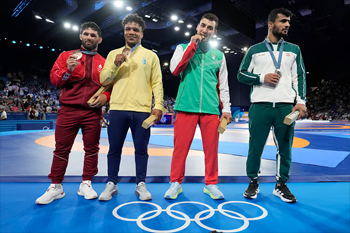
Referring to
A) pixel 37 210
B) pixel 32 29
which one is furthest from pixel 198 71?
pixel 32 29

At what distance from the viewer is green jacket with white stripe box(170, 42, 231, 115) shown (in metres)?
2.26

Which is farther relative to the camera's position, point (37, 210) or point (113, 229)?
point (37, 210)

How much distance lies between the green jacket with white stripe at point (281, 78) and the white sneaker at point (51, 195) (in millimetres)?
2208

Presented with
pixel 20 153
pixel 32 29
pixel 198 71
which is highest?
pixel 32 29

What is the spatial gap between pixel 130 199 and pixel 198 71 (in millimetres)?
1493

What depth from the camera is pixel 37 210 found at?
187 cm

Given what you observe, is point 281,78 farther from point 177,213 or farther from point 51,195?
point 51,195

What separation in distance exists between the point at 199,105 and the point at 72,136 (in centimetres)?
136

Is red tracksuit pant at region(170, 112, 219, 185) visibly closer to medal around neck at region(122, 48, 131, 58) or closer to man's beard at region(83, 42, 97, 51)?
medal around neck at region(122, 48, 131, 58)

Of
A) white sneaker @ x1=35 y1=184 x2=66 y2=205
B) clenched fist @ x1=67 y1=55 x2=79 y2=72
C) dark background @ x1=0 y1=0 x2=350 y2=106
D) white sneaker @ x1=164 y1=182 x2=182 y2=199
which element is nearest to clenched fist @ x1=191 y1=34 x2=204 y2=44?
clenched fist @ x1=67 y1=55 x2=79 y2=72

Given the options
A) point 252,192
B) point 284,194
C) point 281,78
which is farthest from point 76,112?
point 284,194

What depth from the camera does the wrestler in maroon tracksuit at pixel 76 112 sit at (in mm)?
2182

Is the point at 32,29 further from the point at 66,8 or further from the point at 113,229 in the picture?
the point at 113,229

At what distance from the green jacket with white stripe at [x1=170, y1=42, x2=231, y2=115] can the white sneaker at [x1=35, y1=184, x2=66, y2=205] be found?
1.44 m
